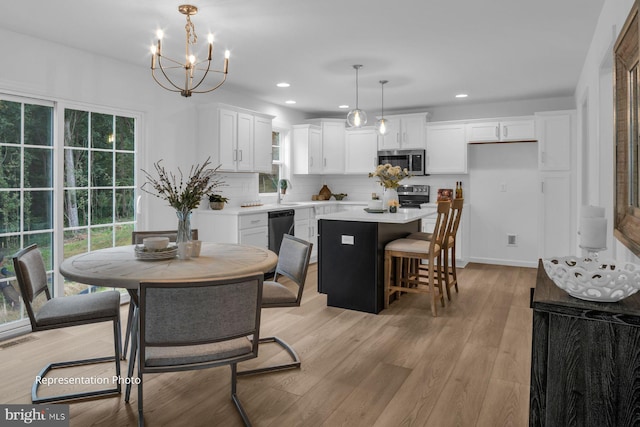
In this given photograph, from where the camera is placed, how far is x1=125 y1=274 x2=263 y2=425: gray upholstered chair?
1.78m

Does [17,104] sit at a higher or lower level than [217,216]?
higher

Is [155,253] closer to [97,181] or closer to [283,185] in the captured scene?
[97,181]

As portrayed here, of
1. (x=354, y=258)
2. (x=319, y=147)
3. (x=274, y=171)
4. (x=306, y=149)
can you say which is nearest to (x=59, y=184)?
(x=354, y=258)

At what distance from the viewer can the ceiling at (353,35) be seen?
3018 millimetres

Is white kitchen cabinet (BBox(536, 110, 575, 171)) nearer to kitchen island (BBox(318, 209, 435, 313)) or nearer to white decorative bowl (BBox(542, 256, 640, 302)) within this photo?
kitchen island (BBox(318, 209, 435, 313))

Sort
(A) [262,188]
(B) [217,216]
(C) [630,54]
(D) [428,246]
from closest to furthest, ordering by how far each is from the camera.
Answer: (C) [630,54] → (D) [428,246] → (B) [217,216] → (A) [262,188]

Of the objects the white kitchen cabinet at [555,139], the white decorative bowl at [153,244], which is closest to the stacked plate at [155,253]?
the white decorative bowl at [153,244]

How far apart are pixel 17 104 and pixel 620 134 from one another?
14.1ft

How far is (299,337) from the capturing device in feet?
11.3

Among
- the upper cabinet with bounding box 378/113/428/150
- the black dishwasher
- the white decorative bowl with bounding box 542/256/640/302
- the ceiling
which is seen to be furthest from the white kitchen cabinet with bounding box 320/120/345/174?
the white decorative bowl with bounding box 542/256/640/302

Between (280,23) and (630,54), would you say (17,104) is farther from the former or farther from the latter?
(630,54)

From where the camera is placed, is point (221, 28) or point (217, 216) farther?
point (217, 216)

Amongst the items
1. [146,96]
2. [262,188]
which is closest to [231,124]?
[146,96]

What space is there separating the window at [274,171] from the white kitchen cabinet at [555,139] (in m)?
3.71
